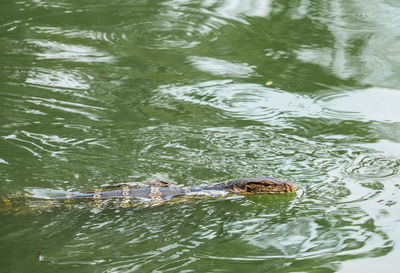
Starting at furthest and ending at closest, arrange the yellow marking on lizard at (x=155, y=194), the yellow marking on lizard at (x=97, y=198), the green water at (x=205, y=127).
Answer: the yellow marking on lizard at (x=155, y=194)
the yellow marking on lizard at (x=97, y=198)
the green water at (x=205, y=127)

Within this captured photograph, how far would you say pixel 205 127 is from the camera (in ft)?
25.8

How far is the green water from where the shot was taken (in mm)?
5605

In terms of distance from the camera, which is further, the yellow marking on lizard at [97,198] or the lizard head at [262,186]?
the lizard head at [262,186]

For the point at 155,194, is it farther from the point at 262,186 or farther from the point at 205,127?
the point at 205,127

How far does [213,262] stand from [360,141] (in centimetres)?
295

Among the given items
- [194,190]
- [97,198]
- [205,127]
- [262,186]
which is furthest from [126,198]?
[205,127]

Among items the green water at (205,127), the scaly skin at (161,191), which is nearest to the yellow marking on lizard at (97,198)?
the scaly skin at (161,191)

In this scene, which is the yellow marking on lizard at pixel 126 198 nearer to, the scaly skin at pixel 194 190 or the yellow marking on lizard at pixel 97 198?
the scaly skin at pixel 194 190

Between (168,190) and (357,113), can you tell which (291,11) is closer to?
(357,113)

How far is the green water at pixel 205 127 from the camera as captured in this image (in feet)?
18.4

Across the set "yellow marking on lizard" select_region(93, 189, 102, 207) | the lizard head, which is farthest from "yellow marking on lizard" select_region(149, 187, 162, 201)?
the lizard head

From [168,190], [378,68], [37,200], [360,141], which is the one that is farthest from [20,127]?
[378,68]

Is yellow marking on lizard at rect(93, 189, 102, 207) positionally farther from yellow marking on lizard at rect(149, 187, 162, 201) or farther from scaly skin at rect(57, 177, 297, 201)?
yellow marking on lizard at rect(149, 187, 162, 201)

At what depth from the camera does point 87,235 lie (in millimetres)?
5758
